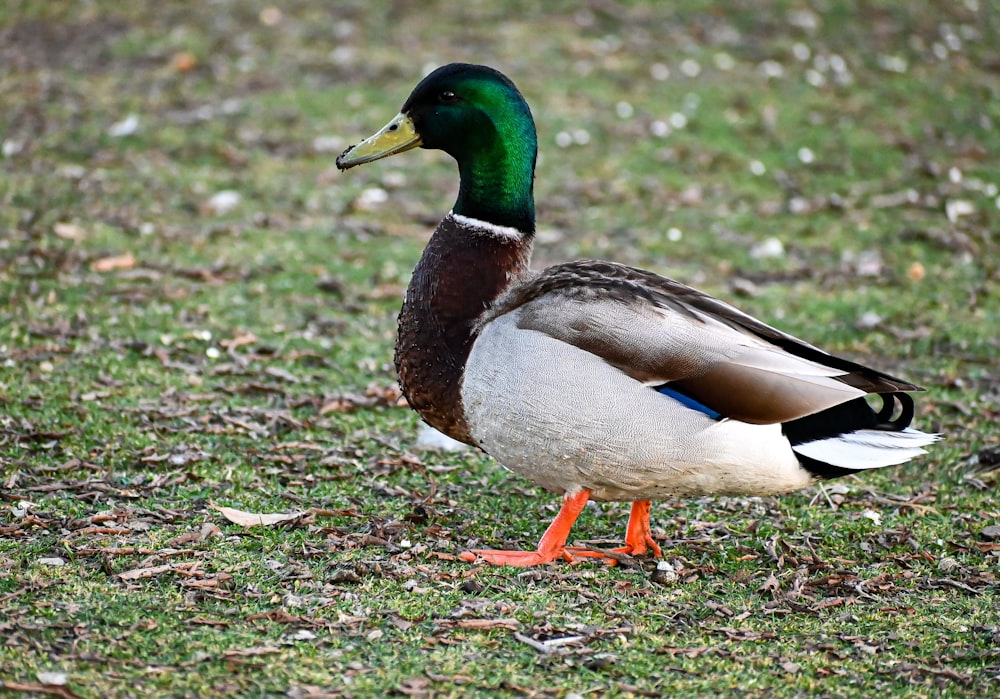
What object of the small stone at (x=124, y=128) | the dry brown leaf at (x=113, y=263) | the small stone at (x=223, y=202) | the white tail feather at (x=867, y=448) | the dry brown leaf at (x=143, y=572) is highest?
the white tail feather at (x=867, y=448)

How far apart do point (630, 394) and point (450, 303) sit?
2.45 feet

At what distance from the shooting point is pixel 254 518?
13.7ft

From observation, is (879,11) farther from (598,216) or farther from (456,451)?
(456,451)

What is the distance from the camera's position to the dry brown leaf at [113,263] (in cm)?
681

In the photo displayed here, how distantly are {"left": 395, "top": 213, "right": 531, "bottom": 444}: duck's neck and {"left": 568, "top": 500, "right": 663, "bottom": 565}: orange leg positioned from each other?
62 centimetres

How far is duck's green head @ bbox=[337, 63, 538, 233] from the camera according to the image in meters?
4.32

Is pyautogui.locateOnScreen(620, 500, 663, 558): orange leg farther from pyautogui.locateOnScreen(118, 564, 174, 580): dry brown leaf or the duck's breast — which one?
pyautogui.locateOnScreen(118, 564, 174, 580): dry brown leaf

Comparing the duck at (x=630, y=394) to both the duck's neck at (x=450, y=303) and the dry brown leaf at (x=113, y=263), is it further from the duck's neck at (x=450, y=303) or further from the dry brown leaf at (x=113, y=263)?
the dry brown leaf at (x=113, y=263)

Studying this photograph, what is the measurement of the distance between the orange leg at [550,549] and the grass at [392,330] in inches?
3.4

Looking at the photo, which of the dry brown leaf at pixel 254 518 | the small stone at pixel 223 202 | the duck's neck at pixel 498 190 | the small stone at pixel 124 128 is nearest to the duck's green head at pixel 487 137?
the duck's neck at pixel 498 190

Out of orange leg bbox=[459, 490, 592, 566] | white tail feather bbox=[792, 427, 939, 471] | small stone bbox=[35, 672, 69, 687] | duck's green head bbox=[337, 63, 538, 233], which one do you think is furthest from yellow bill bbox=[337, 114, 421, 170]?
small stone bbox=[35, 672, 69, 687]

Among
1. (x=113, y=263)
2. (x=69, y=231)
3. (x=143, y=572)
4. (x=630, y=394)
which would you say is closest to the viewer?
(x=143, y=572)

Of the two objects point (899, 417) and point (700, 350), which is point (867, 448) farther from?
point (700, 350)

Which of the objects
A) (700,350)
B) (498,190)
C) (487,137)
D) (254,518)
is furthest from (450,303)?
(254,518)
